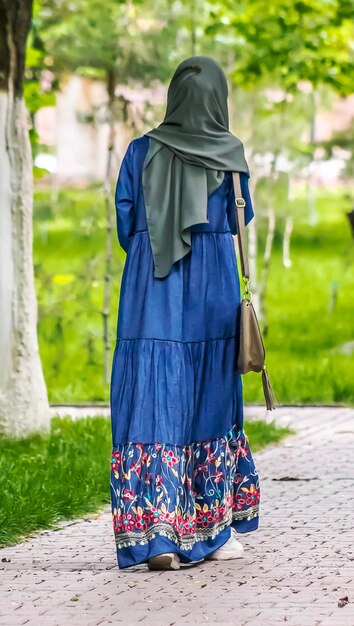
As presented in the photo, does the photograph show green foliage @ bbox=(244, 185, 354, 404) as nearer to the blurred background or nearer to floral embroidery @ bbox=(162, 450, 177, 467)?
the blurred background

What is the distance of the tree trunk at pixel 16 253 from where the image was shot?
10367 millimetres

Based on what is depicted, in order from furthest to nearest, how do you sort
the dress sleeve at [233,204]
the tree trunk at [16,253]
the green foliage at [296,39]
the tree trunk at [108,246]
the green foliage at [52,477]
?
the green foliage at [296,39], the tree trunk at [108,246], the tree trunk at [16,253], the green foliage at [52,477], the dress sleeve at [233,204]

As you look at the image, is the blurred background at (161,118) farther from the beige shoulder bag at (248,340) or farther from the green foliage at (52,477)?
the beige shoulder bag at (248,340)

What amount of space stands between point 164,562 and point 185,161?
5.34 ft

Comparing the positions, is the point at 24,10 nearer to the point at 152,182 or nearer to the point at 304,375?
the point at 152,182

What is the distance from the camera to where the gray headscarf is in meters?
6.42

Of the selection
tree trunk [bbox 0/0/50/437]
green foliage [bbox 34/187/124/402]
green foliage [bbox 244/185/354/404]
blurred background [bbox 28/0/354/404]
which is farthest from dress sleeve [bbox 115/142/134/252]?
green foliage [bbox 34/187/124/402]

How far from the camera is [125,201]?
655 cm

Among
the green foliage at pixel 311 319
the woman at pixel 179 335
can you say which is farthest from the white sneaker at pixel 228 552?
the green foliage at pixel 311 319

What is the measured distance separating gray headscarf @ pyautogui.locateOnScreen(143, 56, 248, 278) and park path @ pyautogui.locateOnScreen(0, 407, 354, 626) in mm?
1242

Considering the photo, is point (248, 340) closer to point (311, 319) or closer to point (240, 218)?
point (240, 218)

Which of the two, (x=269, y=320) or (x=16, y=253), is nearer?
(x=16, y=253)

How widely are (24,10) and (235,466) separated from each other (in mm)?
4788

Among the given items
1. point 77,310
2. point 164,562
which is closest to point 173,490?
point 164,562
